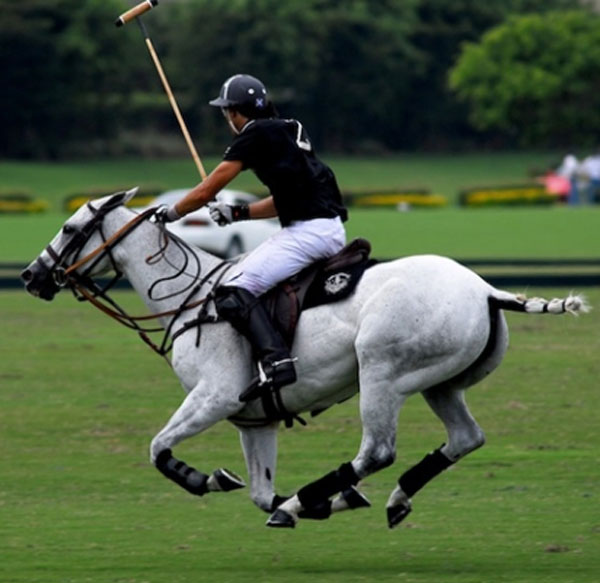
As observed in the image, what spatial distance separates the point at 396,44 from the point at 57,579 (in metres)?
86.0

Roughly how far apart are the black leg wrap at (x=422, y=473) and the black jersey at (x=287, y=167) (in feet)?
4.29

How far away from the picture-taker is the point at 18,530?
934cm

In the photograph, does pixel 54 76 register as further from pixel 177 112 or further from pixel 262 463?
pixel 262 463

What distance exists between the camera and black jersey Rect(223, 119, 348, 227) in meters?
8.53

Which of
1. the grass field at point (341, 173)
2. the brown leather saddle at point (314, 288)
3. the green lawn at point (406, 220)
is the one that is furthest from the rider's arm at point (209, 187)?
the grass field at point (341, 173)

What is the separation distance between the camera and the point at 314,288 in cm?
859

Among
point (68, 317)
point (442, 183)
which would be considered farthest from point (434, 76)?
→ point (68, 317)

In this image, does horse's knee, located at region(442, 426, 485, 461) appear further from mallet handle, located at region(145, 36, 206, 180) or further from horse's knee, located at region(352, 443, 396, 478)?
mallet handle, located at region(145, 36, 206, 180)

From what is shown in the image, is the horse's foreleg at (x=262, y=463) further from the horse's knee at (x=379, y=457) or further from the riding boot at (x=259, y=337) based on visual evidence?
the horse's knee at (x=379, y=457)

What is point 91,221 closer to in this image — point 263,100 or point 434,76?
point 263,100

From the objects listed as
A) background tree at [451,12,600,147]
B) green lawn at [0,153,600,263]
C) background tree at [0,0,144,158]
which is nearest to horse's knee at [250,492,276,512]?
green lawn at [0,153,600,263]

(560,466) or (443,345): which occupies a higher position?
→ (443,345)

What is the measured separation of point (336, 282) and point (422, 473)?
1040 millimetres

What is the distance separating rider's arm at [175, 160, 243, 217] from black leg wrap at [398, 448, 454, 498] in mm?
1678
